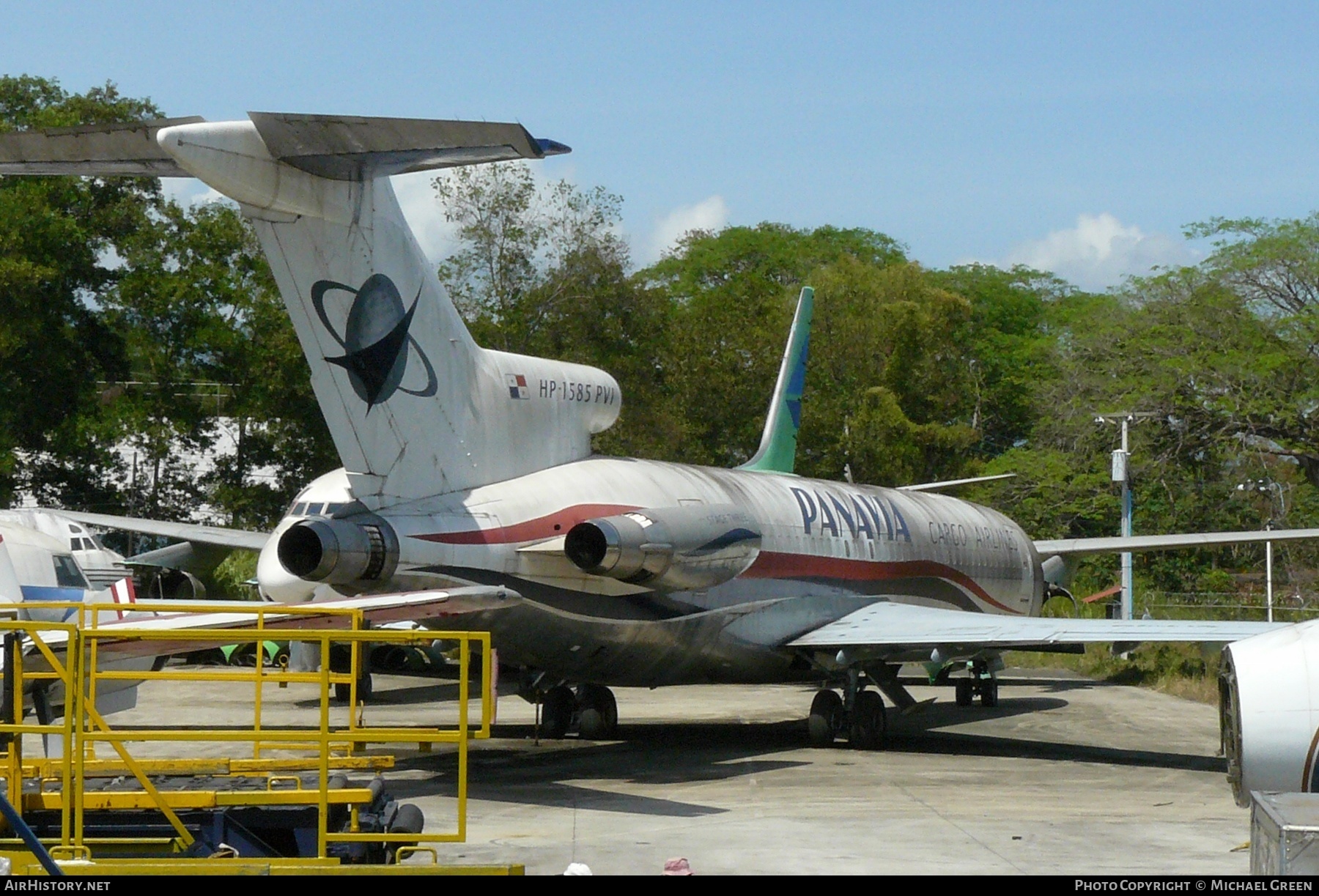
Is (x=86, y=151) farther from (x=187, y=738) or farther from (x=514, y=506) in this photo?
(x=187, y=738)

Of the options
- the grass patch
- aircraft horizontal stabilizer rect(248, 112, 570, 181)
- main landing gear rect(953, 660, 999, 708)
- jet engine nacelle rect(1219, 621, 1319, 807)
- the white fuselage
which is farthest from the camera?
the grass patch

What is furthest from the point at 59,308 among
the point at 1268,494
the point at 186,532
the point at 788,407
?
the point at 1268,494

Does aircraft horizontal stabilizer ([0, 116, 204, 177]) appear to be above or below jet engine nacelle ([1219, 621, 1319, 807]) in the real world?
above

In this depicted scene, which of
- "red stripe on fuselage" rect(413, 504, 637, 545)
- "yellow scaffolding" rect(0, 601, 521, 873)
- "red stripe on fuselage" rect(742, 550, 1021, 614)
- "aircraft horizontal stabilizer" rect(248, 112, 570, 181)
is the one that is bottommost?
"yellow scaffolding" rect(0, 601, 521, 873)

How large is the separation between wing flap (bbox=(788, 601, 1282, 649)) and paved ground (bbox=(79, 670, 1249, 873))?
4.56 ft

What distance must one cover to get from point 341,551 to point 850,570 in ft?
31.2

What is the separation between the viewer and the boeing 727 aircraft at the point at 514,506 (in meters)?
13.7

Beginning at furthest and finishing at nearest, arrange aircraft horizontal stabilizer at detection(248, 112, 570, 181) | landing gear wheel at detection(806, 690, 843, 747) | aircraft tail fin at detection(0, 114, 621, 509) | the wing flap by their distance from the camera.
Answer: landing gear wheel at detection(806, 690, 843, 747) < the wing flap < aircraft tail fin at detection(0, 114, 621, 509) < aircraft horizontal stabilizer at detection(248, 112, 570, 181)

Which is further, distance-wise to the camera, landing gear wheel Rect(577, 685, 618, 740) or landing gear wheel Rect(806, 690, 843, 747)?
landing gear wheel Rect(577, 685, 618, 740)

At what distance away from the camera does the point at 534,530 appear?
1581cm

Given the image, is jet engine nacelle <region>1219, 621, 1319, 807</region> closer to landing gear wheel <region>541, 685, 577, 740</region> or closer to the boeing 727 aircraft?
the boeing 727 aircraft

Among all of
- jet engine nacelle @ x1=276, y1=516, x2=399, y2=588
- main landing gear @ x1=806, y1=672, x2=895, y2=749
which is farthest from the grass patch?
jet engine nacelle @ x1=276, y1=516, x2=399, y2=588

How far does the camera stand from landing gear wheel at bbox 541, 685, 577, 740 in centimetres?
1991

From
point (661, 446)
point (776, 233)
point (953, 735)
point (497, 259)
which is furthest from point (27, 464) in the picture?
point (776, 233)
